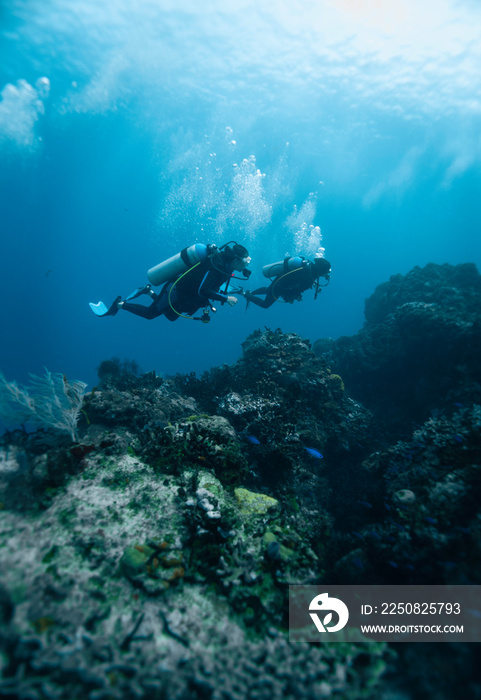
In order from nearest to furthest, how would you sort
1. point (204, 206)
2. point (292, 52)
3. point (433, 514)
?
1. point (433, 514)
2. point (292, 52)
3. point (204, 206)

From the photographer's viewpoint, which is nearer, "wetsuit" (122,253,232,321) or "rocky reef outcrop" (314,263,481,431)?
"wetsuit" (122,253,232,321)

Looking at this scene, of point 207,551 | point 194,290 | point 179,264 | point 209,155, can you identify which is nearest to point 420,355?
point 194,290

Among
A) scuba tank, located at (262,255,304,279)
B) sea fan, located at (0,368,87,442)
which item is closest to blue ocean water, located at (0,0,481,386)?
sea fan, located at (0,368,87,442)

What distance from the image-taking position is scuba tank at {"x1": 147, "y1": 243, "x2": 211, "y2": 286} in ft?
28.4

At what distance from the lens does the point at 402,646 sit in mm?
2453

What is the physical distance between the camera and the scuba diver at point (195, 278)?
8547 mm

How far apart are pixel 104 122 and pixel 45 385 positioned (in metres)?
63.2

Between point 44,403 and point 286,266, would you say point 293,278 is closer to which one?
point 286,266

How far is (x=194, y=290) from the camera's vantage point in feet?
29.1

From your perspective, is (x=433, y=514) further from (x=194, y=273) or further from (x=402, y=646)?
(x=194, y=273)

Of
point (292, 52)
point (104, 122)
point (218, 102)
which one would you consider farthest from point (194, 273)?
point (104, 122)

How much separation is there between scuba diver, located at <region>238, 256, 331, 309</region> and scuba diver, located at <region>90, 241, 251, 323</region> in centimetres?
260

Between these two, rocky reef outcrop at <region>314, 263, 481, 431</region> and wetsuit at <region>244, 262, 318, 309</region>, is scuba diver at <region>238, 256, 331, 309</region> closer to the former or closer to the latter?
wetsuit at <region>244, 262, 318, 309</region>

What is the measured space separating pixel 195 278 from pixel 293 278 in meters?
4.79
